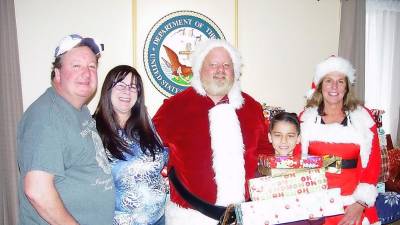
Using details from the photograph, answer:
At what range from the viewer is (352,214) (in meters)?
2.35

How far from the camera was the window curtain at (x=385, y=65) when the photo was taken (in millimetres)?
5312

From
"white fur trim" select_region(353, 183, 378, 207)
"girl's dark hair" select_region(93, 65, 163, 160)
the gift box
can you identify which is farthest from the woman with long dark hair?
"white fur trim" select_region(353, 183, 378, 207)

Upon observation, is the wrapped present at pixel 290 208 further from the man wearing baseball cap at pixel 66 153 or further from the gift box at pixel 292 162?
the man wearing baseball cap at pixel 66 153

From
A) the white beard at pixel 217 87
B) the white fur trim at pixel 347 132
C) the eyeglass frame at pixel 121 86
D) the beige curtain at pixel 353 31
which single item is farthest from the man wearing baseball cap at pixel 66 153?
the beige curtain at pixel 353 31

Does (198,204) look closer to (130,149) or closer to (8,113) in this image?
(130,149)

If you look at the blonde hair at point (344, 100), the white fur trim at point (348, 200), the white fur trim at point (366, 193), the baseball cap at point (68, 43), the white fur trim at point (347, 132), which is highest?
the baseball cap at point (68, 43)

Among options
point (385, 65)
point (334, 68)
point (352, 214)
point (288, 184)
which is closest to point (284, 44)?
point (334, 68)

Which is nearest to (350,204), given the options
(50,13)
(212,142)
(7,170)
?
(212,142)

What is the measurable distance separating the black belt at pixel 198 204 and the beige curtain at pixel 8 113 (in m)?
1.97

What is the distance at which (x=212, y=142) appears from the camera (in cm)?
243

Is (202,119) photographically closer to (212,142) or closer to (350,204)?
(212,142)

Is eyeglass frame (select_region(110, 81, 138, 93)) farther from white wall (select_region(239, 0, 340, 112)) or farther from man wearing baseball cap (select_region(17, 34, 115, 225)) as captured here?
white wall (select_region(239, 0, 340, 112))

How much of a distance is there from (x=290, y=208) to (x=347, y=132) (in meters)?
0.86

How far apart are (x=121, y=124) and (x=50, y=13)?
2.13m
